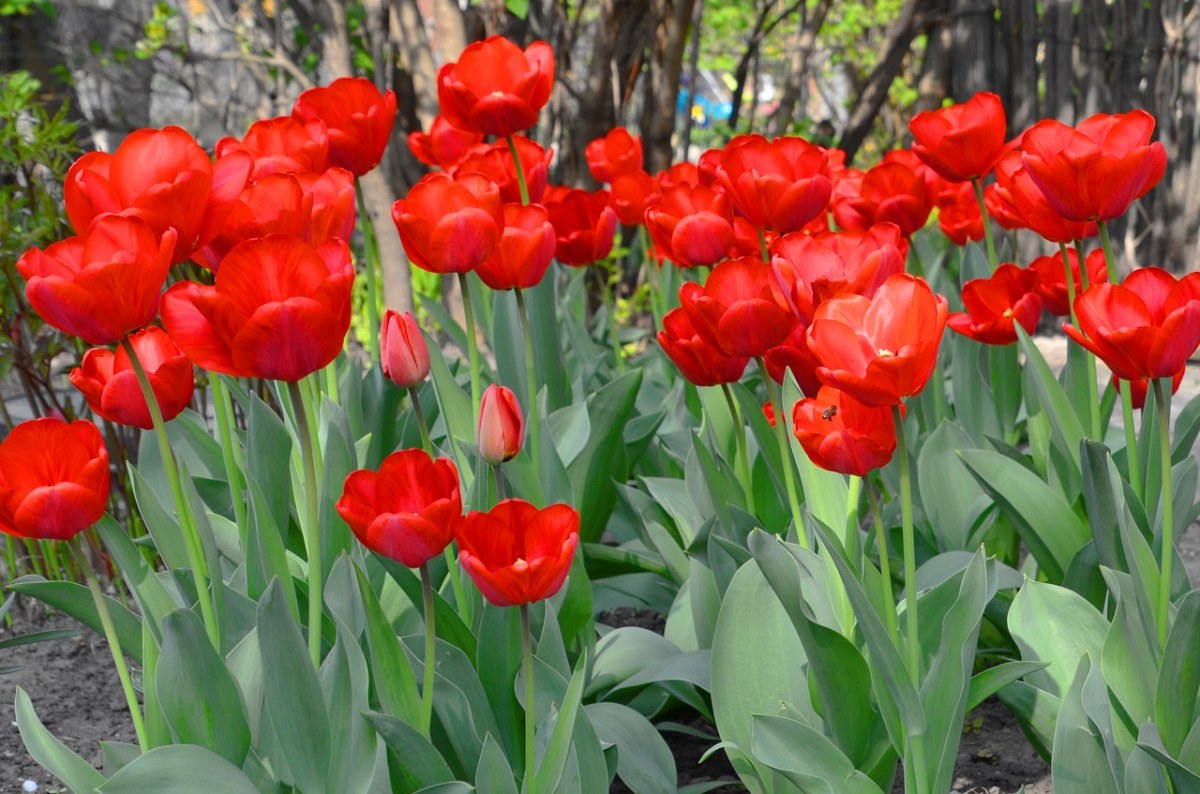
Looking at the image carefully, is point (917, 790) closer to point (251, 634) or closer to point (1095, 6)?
point (251, 634)

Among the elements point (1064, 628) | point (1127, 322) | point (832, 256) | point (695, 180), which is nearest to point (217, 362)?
point (832, 256)

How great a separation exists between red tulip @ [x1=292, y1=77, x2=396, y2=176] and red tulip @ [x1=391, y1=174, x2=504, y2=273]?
399mm

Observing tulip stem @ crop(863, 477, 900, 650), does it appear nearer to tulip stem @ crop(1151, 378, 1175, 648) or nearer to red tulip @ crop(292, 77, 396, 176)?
tulip stem @ crop(1151, 378, 1175, 648)

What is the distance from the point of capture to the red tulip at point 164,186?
126cm

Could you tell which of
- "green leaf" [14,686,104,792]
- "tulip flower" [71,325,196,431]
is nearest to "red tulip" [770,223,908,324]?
"tulip flower" [71,325,196,431]

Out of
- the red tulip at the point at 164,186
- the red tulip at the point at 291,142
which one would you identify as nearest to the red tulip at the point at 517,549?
the red tulip at the point at 164,186

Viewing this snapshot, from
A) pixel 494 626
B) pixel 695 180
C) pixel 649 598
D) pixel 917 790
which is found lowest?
pixel 649 598

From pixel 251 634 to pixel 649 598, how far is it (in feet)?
2.84

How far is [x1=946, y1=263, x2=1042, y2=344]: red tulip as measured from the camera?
2000 mm

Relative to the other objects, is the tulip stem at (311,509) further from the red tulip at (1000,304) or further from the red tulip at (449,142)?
the red tulip at (449,142)

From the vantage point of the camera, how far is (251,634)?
1420mm

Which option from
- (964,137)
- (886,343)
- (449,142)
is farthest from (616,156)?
(886,343)

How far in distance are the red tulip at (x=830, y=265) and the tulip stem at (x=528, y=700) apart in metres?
0.44

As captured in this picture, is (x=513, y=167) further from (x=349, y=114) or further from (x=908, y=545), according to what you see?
(x=908, y=545)
